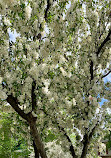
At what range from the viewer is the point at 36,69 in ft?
17.4

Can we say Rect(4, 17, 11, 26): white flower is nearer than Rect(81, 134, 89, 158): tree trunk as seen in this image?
Yes

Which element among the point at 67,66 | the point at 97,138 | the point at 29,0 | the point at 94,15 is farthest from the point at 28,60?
the point at 97,138

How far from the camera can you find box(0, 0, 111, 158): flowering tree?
568 centimetres

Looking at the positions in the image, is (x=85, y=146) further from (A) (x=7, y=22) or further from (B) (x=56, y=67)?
(A) (x=7, y=22)

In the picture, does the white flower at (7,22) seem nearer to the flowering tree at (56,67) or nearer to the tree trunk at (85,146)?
the flowering tree at (56,67)

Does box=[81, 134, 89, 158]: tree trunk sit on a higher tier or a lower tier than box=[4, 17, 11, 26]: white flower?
lower

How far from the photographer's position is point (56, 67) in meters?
6.84

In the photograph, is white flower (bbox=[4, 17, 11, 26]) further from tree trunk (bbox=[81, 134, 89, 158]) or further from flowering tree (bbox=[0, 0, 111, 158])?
tree trunk (bbox=[81, 134, 89, 158])

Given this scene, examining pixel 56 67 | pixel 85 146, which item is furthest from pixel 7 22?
pixel 85 146

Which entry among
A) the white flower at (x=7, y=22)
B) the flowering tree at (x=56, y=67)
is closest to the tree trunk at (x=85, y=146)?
the flowering tree at (x=56, y=67)

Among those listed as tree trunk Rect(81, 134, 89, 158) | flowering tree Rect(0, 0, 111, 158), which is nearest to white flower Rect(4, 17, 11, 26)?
flowering tree Rect(0, 0, 111, 158)

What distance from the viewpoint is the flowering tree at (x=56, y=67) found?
568cm

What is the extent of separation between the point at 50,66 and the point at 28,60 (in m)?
1.41

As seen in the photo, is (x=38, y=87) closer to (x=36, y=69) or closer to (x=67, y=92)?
(x=36, y=69)
